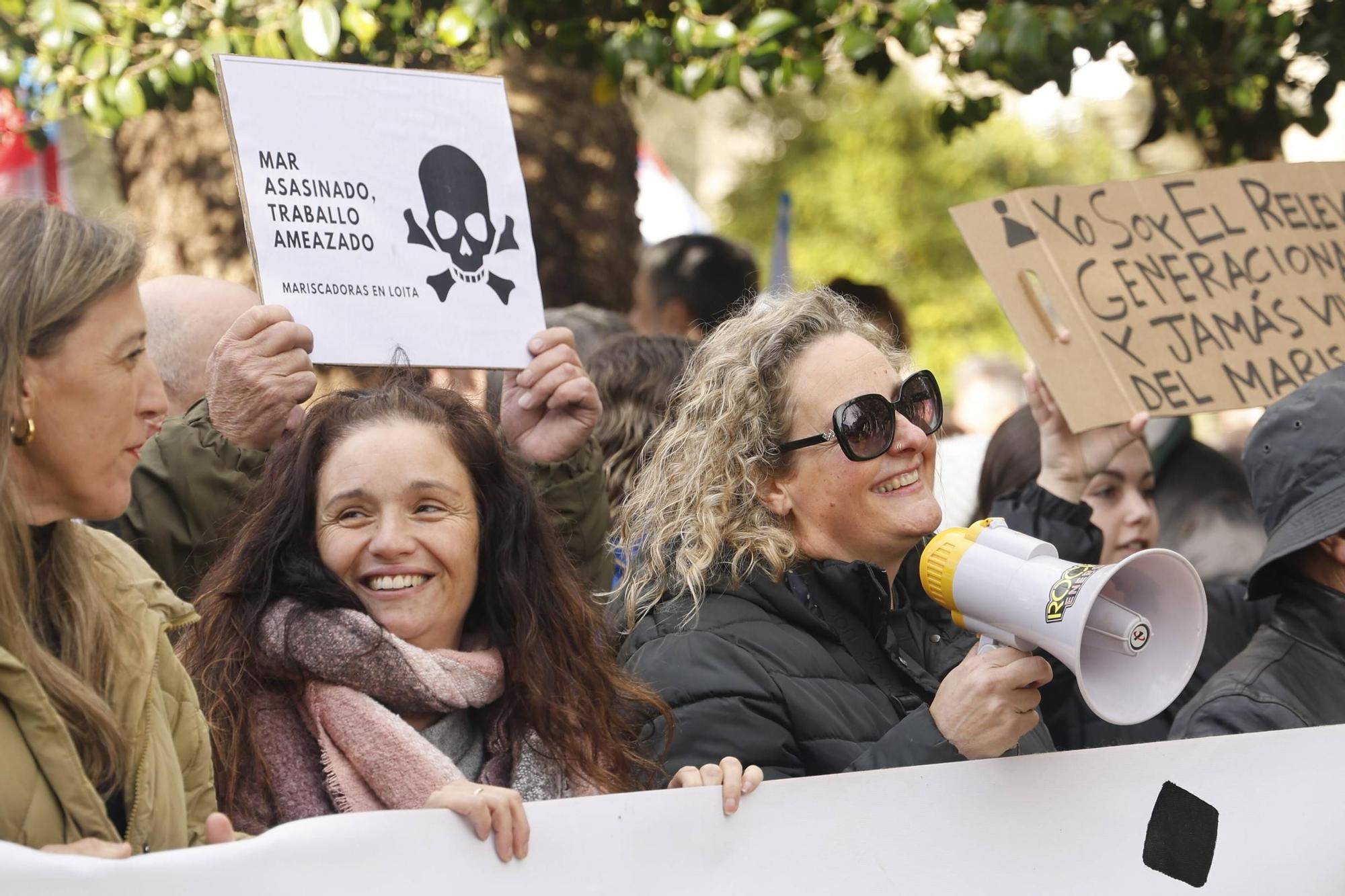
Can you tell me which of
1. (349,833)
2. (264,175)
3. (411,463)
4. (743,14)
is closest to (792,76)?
(743,14)

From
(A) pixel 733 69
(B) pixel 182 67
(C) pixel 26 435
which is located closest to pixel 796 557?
(C) pixel 26 435

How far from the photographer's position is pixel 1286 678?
279 cm

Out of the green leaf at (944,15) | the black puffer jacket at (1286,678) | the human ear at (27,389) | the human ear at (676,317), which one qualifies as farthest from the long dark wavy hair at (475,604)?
the human ear at (676,317)

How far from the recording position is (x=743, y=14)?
418 centimetres

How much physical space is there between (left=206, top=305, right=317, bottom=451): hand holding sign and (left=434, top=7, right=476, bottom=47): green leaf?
160 centimetres

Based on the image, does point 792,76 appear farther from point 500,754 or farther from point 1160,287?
point 500,754

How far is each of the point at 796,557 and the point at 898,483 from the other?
0.74 ft

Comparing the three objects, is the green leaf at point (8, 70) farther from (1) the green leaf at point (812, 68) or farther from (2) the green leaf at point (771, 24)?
(1) the green leaf at point (812, 68)

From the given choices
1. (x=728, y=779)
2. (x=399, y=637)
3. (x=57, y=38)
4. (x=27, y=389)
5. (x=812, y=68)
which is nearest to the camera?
(x=27, y=389)

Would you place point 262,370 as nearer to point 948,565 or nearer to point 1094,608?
point 948,565

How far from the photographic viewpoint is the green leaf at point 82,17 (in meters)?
3.88

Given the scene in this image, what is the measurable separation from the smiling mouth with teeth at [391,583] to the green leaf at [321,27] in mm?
1749

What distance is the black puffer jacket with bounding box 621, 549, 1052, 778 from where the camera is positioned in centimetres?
242

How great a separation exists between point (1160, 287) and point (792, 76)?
1095 millimetres
